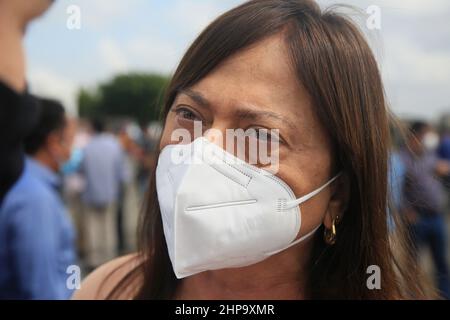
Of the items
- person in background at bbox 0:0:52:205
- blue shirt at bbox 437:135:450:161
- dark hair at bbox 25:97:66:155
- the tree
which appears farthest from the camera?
Result: blue shirt at bbox 437:135:450:161

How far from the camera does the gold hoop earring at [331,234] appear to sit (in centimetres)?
137

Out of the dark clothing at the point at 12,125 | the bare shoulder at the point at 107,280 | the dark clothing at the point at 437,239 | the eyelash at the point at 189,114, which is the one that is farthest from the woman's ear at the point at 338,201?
the dark clothing at the point at 437,239

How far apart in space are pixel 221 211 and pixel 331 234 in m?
0.35

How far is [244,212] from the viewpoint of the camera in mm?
1242

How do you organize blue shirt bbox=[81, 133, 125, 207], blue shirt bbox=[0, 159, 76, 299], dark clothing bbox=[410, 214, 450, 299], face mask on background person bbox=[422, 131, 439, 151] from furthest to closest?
blue shirt bbox=[81, 133, 125, 207]
face mask on background person bbox=[422, 131, 439, 151]
dark clothing bbox=[410, 214, 450, 299]
blue shirt bbox=[0, 159, 76, 299]

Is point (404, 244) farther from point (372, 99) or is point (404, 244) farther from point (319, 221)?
point (372, 99)

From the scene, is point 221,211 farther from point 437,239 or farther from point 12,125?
point 437,239

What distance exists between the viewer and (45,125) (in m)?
3.03

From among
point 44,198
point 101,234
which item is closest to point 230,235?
point 44,198

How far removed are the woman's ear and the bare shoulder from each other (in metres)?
0.63

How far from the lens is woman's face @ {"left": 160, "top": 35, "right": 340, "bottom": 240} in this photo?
122 centimetres

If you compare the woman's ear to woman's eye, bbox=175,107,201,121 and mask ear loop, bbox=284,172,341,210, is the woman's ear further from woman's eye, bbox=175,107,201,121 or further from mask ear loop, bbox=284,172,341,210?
woman's eye, bbox=175,107,201,121

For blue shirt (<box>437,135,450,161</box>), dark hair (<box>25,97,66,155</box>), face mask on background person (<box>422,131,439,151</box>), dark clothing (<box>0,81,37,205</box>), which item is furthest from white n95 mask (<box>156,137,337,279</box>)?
blue shirt (<box>437,135,450,161</box>)

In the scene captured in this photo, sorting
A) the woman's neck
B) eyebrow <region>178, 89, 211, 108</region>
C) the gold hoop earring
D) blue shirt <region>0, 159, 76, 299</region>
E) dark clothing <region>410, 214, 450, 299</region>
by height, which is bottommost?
dark clothing <region>410, 214, 450, 299</region>
